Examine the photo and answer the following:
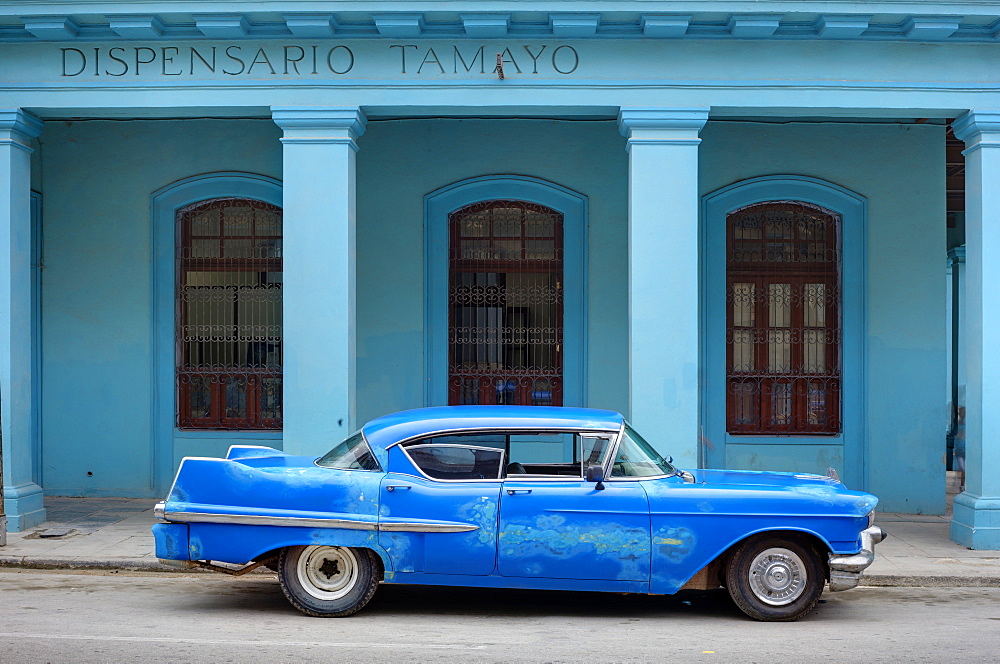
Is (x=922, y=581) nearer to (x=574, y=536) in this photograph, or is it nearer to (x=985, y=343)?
(x=985, y=343)

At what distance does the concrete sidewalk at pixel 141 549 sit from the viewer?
320 inches

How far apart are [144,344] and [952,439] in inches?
464

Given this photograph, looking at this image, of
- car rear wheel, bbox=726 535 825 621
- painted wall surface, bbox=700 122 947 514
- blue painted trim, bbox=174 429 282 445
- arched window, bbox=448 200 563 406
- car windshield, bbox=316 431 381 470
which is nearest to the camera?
car rear wheel, bbox=726 535 825 621

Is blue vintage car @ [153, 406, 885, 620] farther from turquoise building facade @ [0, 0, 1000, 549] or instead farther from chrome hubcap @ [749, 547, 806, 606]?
turquoise building facade @ [0, 0, 1000, 549]

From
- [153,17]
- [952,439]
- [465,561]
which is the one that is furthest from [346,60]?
[952,439]

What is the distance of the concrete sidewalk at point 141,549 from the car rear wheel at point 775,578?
1833mm

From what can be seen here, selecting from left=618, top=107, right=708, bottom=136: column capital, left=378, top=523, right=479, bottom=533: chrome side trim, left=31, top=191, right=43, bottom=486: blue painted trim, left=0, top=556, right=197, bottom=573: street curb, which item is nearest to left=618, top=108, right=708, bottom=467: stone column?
left=618, top=107, right=708, bottom=136: column capital

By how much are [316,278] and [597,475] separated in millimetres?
4035

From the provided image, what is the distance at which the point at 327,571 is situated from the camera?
6590 mm

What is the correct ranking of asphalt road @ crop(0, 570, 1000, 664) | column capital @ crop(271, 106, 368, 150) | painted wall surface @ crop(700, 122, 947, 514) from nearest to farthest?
asphalt road @ crop(0, 570, 1000, 664)
column capital @ crop(271, 106, 368, 150)
painted wall surface @ crop(700, 122, 947, 514)

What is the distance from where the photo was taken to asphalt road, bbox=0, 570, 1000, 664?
5691mm

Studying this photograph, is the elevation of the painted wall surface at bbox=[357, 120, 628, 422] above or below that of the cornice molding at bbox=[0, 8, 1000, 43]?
below

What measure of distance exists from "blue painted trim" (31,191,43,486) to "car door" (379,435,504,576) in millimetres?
6917

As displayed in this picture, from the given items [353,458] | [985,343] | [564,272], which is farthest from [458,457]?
[985,343]
